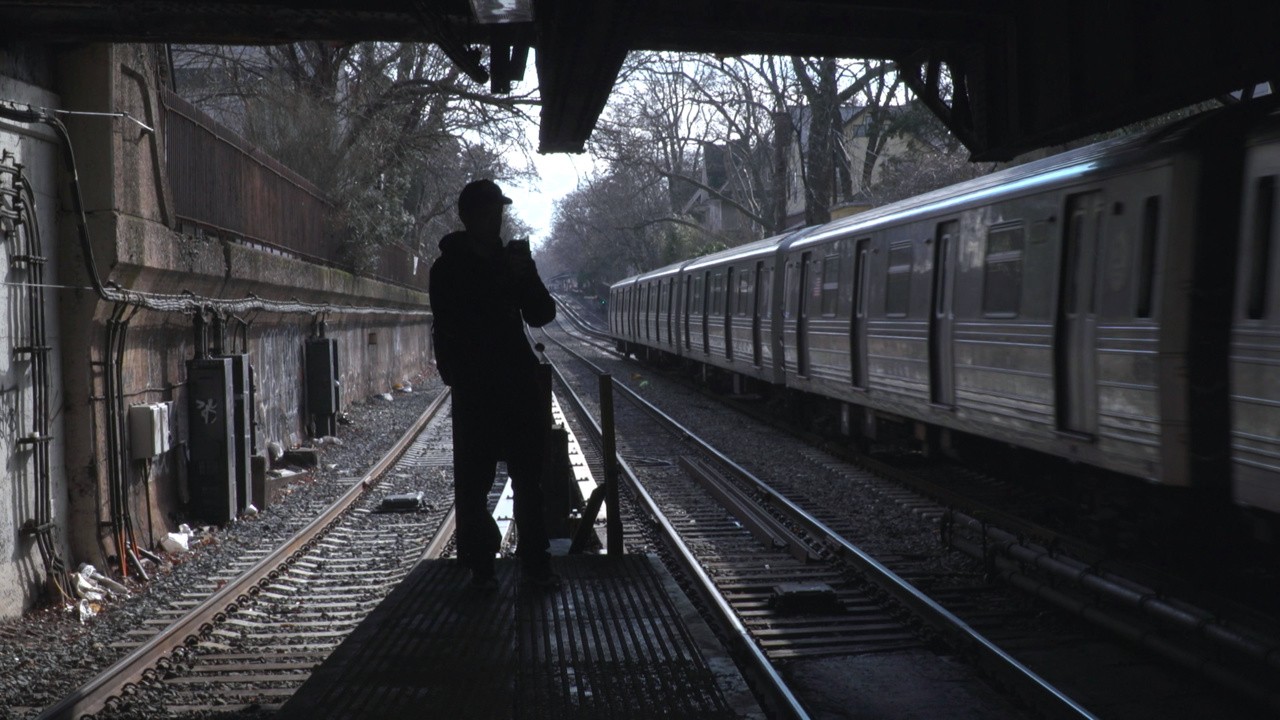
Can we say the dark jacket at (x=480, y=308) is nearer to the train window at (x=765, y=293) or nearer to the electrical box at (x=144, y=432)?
the electrical box at (x=144, y=432)

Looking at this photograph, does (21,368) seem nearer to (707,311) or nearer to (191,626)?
(191,626)

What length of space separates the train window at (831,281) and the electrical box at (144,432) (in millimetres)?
8766

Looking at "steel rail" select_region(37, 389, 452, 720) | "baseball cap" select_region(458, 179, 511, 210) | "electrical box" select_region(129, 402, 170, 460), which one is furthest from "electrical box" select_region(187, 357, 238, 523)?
"baseball cap" select_region(458, 179, 511, 210)

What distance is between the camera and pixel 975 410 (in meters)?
10.4

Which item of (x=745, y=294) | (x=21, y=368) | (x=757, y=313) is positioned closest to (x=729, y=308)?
(x=745, y=294)

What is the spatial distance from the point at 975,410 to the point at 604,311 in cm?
7852

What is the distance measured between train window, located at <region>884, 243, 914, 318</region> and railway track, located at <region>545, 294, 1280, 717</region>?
2.99 m

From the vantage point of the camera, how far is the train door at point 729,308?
2172 cm

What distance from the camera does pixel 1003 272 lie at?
983 centimetres

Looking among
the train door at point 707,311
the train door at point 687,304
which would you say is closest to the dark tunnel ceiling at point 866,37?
the train door at point 707,311

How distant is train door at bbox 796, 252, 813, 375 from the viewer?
53.5 feet

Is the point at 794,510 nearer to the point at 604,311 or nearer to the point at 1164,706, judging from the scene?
the point at 1164,706

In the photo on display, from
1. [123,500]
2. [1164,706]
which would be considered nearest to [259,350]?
[123,500]

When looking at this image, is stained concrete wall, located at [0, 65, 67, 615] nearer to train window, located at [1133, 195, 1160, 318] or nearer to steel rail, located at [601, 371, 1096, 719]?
steel rail, located at [601, 371, 1096, 719]
